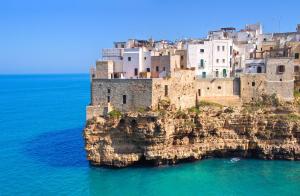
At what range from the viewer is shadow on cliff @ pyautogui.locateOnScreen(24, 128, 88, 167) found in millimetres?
40219

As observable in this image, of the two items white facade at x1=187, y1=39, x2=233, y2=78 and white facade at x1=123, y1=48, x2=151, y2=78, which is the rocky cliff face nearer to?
white facade at x1=123, y1=48, x2=151, y2=78

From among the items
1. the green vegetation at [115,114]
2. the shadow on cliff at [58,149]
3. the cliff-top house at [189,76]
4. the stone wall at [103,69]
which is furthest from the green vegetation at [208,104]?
the shadow on cliff at [58,149]

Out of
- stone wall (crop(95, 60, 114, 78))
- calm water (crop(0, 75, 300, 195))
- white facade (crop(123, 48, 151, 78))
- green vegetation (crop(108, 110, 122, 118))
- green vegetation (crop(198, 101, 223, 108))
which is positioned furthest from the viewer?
white facade (crop(123, 48, 151, 78))

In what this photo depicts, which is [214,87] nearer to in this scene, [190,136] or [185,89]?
[185,89]

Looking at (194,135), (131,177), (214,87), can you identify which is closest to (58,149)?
(131,177)

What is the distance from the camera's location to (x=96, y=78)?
123 ft

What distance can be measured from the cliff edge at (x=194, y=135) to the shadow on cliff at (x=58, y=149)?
4034 mm

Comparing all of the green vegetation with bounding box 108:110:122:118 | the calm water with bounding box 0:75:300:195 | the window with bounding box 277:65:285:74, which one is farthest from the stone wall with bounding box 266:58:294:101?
the green vegetation with bounding box 108:110:122:118

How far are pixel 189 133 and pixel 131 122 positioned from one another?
19.1 feet

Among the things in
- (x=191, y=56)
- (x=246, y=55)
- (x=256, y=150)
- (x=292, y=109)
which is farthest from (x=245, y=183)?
(x=246, y=55)

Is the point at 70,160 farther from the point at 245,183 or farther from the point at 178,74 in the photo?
the point at 245,183

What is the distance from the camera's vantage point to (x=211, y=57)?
44812 mm

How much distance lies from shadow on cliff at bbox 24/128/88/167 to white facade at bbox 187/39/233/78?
51.1ft

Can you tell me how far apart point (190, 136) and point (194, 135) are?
419 millimetres
